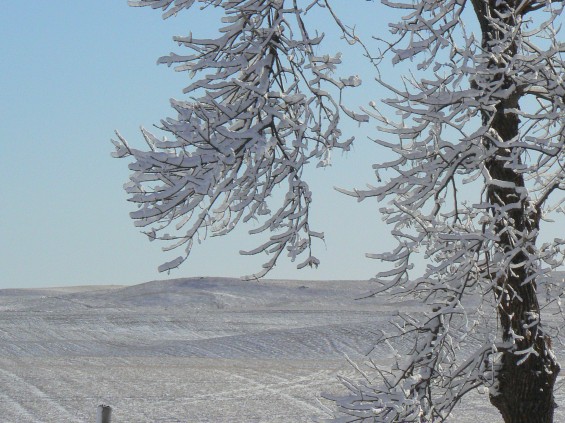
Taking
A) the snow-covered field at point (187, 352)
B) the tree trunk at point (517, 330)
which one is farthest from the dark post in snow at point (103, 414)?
Result: the tree trunk at point (517, 330)

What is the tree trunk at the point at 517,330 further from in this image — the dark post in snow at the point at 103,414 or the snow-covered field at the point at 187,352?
the dark post in snow at the point at 103,414

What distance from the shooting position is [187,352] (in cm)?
2092

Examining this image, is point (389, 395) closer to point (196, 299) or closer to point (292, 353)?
point (292, 353)

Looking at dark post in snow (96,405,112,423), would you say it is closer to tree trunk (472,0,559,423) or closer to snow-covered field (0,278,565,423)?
snow-covered field (0,278,565,423)

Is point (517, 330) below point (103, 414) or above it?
above

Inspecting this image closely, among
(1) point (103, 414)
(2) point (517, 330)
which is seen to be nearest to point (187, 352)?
(1) point (103, 414)

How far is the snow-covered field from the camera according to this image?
13.5m

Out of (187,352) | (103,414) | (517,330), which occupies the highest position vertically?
(517,330)

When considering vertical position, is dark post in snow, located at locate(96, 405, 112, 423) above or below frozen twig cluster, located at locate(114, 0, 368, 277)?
below

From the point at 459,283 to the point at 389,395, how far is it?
99 cm

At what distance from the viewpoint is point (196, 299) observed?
3309 cm

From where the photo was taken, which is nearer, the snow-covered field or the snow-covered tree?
the snow-covered tree

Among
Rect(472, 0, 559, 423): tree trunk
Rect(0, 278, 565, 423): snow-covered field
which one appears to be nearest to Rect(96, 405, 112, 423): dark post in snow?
Rect(0, 278, 565, 423): snow-covered field

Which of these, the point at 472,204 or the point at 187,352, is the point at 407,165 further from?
the point at 187,352
